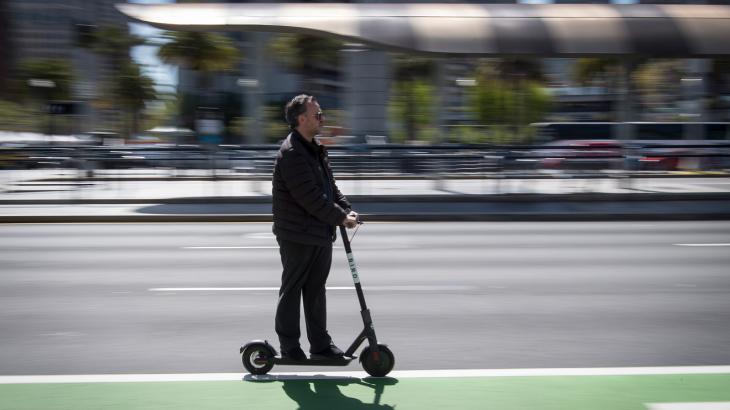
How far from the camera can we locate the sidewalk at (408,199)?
1498cm

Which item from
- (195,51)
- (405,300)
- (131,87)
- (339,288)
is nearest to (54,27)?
(131,87)

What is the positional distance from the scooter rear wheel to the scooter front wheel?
58cm

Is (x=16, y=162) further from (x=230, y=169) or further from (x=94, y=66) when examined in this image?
(x=94, y=66)

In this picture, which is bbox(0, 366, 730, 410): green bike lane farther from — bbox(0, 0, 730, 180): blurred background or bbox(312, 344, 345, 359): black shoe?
bbox(0, 0, 730, 180): blurred background

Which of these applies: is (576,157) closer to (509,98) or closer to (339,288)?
(509,98)

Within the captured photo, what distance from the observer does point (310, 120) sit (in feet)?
15.7

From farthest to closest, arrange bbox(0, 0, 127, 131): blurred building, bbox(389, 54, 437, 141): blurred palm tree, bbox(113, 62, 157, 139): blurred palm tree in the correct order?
bbox(0, 0, 127, 131): blurred building < bbox(113, 62, 157, 139): blurred palm tree < bbox(389, 54, 437, 141): blurred palm tree

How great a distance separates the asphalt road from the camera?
5.77 meters

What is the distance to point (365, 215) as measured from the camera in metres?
14.8

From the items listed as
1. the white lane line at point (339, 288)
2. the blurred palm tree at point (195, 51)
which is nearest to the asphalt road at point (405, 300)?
the white lane line at point (339, 288)

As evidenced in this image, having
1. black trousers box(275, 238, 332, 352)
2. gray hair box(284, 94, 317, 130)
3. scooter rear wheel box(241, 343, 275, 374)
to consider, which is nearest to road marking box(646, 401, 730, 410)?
black trousers box(275, 238, 332, 352)

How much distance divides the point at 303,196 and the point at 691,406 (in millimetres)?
2463

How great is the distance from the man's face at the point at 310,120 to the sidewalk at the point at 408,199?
32.4 ft

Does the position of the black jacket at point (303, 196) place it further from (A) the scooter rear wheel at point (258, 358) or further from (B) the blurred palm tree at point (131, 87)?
(B) the blurred palm tree at point (131, 87)
